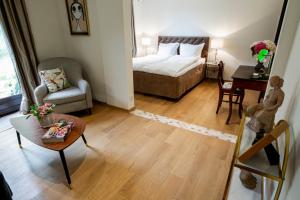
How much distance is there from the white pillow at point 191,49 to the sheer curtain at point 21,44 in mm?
3601

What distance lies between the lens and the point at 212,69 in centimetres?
503

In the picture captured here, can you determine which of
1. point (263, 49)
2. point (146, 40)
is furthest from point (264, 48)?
point (146, 40)

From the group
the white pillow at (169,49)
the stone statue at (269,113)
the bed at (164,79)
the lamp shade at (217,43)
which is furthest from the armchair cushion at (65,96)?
the lamp shade at (217,43)

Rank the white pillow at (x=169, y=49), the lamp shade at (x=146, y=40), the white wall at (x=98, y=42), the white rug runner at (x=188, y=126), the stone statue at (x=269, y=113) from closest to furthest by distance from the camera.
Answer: the stone statue at (x=269, y=113)
the white rug runner at (x=188, y=126)
the white wall at (x=98, y=42)
the white pillow at (x=169, y=49)
the lamp shade at (x=146, y=40)

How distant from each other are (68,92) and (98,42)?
40.5 inches

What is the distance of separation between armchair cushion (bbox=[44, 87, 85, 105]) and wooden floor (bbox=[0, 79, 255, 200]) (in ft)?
1.44

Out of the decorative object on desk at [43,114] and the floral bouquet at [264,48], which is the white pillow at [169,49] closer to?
the floral bouquet at [264,48]

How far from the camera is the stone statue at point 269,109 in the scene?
3.57 feet

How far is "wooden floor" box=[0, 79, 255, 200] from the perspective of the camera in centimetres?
173

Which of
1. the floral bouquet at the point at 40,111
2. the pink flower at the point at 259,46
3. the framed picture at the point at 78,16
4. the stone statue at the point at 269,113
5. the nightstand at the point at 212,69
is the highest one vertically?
the framed picture at the point at 78,16

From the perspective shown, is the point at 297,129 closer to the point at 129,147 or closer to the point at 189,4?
the point at 129,147

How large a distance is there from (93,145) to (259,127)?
1988 millimetres

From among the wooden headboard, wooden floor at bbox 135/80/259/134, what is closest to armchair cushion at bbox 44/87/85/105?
wooden floor at bbox 135/80/259/134

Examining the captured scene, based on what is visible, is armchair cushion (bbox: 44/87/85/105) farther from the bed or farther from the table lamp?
the table lamp
